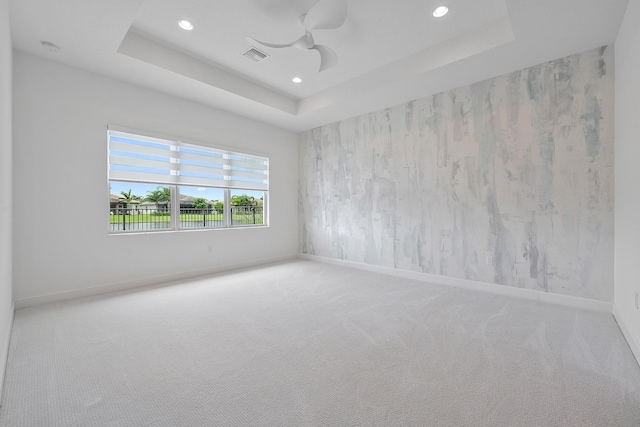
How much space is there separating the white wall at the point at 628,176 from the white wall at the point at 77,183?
15.9 ft

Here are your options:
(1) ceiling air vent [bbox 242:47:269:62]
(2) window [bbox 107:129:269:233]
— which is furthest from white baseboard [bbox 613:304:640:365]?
(2) window [bbox 107:129:269:233]

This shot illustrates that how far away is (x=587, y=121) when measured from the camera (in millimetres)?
2891

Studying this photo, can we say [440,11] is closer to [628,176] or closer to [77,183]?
[628,176]

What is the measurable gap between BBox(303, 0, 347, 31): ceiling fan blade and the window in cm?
272

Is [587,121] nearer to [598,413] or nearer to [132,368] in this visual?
[598,413]

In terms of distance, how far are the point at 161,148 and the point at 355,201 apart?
3196mm

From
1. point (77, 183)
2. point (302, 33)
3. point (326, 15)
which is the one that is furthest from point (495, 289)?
point (77, 183)

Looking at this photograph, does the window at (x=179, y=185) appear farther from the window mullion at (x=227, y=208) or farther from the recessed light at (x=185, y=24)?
the recessed light at (x=185, y=24)

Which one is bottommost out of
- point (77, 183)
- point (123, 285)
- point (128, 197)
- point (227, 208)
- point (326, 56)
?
point (123, 285)

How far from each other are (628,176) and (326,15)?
2.89m

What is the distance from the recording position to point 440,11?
8.52ft

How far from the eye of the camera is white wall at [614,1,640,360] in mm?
2064

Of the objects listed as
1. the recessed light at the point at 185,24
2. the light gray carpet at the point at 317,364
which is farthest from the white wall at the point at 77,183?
the recessed light at the point at 185,24

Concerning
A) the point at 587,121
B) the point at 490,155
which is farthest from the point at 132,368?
the point at 587,121
